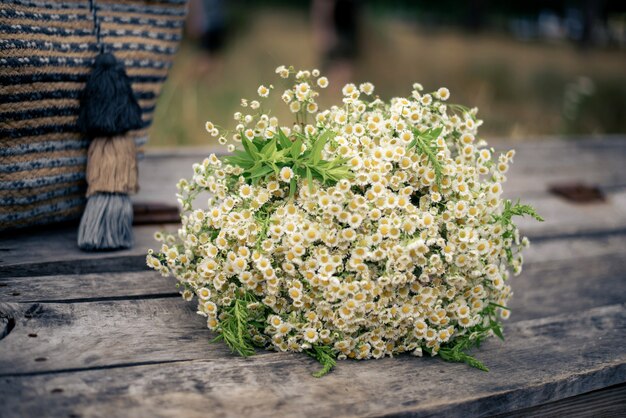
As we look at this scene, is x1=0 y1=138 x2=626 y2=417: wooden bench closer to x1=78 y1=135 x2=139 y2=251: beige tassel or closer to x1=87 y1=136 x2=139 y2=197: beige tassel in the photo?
x1=78 y1=135 x2=139 y2=251: beige tassel

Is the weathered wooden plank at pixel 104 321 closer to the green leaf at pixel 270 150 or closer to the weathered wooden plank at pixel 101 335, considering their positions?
the weathered wooden plank at pixel 101 335

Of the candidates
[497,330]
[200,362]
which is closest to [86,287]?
[200,362]

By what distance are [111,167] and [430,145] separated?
0.94 m

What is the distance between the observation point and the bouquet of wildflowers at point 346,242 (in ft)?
5.11

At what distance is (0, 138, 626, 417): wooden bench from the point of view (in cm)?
139

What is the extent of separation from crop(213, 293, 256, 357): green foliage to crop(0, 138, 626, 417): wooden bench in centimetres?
3

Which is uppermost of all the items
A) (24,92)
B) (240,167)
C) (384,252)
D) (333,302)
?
(24,92)

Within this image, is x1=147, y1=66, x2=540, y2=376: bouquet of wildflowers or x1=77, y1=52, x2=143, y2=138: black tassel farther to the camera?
x1=77, y1=52, x2=143, y2=138: black tassel

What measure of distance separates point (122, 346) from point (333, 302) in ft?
1.61

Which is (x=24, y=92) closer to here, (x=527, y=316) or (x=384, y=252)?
(x=384, y=252)

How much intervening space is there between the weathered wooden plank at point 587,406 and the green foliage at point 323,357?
0.43 meters

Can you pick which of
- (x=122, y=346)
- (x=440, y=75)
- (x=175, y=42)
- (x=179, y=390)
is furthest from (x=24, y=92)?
(x=440, y=75)

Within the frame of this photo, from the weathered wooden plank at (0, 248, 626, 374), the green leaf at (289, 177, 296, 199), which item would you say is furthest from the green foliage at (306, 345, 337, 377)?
the green leaf at (289, 177, 296, 199)

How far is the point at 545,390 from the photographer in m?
1.61
